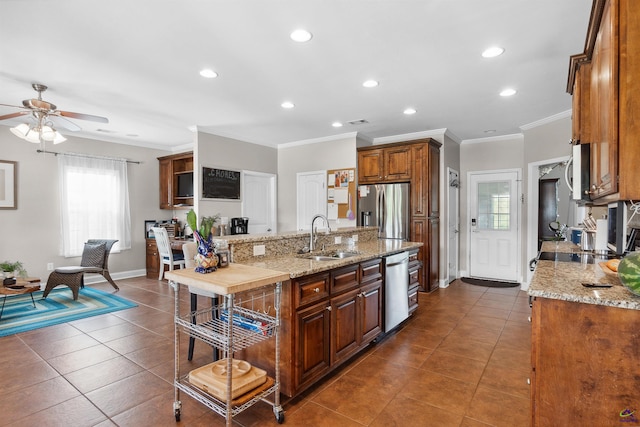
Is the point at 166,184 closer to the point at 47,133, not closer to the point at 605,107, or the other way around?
the point at 47,133

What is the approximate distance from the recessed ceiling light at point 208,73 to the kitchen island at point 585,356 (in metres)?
3.13

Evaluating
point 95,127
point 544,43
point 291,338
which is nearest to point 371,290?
point 291,338

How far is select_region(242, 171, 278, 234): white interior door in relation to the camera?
620 centimetres

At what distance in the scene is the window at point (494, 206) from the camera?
19.0 feet

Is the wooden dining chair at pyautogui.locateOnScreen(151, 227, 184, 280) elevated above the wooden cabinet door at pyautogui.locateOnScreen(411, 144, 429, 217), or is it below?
below

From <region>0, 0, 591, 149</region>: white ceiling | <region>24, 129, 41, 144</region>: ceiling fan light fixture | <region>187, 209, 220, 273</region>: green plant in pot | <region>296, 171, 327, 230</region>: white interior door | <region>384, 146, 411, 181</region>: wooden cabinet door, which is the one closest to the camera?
<region>187, 209, 220, 273</region>: green plant in pot

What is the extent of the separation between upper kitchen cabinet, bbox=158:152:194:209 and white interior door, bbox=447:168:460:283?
15.6 feet

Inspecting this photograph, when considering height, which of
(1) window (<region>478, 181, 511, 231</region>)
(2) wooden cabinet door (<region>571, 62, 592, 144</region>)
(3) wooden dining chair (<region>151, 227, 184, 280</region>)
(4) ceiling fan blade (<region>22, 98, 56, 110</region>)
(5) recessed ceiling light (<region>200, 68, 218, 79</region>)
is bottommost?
(3) wooden dining chair (<region>151, 227, 184, 280</region>)

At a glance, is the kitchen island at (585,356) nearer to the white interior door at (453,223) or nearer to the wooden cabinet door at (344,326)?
the wooden cabinet door at (344,326)

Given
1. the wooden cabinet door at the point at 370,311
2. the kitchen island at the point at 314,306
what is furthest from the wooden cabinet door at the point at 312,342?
the wooden cabinet door at the point at 370,311

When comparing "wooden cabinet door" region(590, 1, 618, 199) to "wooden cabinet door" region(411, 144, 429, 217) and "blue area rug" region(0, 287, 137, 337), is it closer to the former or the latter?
"wooden cabinet door" region(411, 144, 429, 217)

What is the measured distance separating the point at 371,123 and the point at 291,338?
3.77 m

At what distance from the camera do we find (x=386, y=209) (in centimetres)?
528

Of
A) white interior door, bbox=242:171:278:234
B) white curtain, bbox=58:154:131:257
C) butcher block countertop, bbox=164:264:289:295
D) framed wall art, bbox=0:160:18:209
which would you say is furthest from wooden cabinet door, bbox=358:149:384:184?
framed wall art, bbox=0:160:18:209
